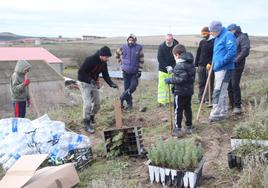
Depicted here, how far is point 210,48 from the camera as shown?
27.2ft

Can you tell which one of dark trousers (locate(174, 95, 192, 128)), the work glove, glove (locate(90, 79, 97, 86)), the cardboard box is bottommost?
the cardboard box

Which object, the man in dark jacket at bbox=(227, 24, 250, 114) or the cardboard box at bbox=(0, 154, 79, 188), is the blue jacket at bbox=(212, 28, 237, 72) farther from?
the cardboard box at bbox=(0, 154, 79, 188)

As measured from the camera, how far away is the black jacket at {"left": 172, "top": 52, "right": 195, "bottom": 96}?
20.1 feet

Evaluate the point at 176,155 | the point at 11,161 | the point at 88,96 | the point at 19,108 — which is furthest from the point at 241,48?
the point at 11,161

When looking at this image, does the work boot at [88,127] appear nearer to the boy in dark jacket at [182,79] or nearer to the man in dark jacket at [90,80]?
the man in dark jacket at [90,80]

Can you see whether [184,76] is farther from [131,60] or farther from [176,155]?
[131,60]

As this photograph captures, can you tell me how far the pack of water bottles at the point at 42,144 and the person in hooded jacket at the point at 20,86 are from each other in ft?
6.04

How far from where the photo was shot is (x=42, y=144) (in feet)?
18.4

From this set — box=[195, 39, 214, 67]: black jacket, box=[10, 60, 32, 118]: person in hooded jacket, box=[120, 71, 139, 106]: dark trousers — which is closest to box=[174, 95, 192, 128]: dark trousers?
box=[195, 39, 214, 67]: black jacket

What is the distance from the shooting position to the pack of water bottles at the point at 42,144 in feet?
18.0

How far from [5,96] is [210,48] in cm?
1242

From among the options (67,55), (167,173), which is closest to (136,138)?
(167,173)

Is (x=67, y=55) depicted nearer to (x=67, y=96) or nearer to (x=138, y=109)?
(x=67, y=96)

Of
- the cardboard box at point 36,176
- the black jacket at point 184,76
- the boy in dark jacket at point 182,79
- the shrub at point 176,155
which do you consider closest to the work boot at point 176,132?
the boy in dark jacket at point 182,79
